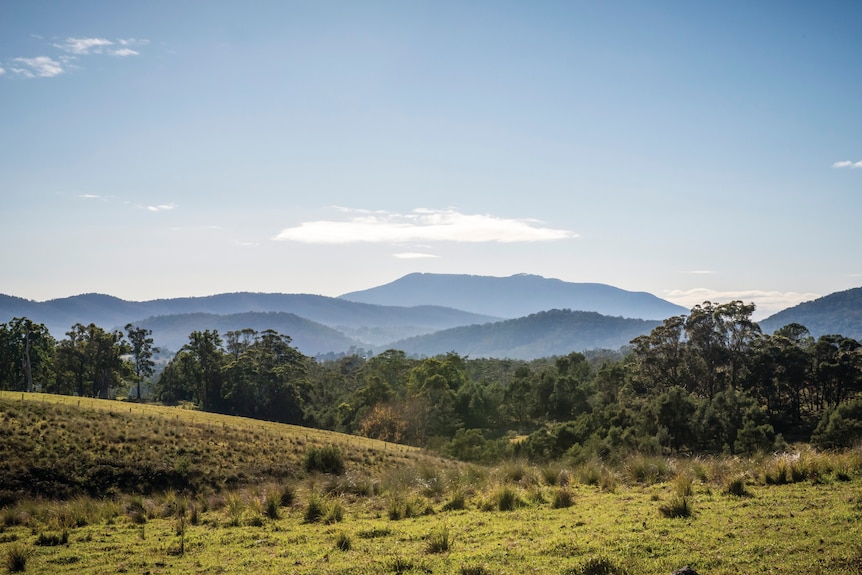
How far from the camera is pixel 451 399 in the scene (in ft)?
247

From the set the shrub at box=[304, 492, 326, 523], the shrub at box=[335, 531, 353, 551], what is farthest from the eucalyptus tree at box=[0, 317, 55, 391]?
the shrub at box=[335, 531, 353, 551]

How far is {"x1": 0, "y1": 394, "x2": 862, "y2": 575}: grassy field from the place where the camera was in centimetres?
787

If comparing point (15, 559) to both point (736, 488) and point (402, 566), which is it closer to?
point (402, 566)

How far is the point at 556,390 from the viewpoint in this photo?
76375mm

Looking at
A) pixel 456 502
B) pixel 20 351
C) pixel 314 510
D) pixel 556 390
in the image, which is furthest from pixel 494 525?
pixel 20 351

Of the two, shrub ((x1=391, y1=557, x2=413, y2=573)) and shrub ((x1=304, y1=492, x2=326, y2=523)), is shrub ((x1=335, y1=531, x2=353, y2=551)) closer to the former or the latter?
shrub ((x1=391, y1=557, x2=413, y2=573))

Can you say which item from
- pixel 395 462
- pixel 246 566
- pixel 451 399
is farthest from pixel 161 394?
pixel 246 566

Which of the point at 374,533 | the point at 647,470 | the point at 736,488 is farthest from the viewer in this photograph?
the point at 647,470

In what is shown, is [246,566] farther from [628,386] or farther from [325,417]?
[325,417]

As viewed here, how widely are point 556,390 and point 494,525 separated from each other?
6806cm

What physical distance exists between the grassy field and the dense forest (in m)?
19.1

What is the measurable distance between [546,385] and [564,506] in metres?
68.5

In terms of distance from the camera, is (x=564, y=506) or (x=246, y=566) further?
(x=564, y=506)

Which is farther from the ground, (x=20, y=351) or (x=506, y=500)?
(x=20, y=351)
